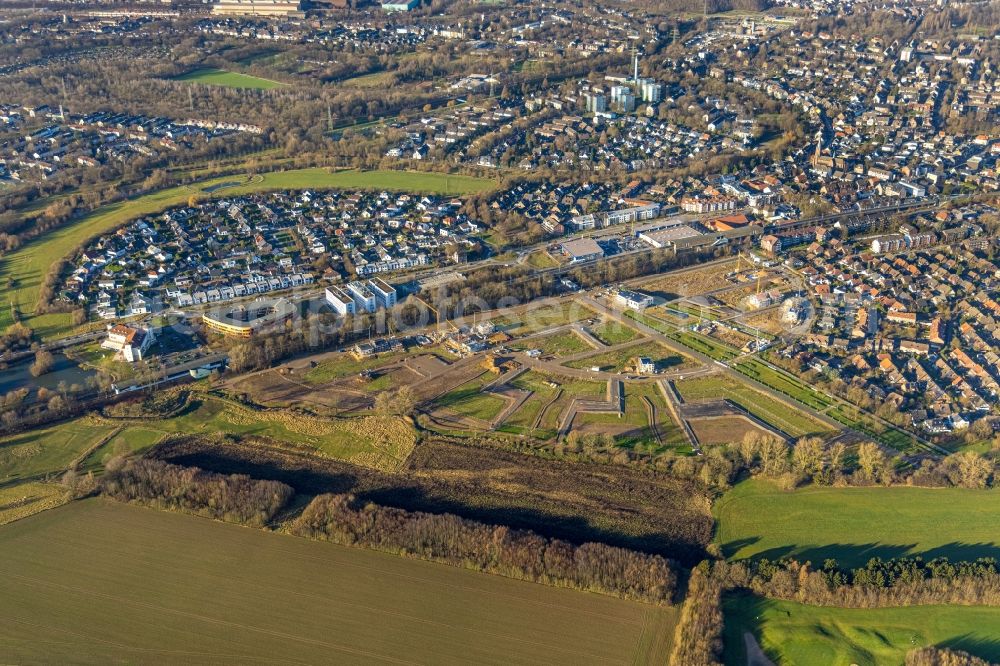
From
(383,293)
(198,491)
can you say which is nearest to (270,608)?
(198,491)

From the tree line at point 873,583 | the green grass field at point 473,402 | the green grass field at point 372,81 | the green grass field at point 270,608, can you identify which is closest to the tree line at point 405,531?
the green grass field at point 270,608

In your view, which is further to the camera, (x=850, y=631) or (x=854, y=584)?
(x=854, y=584)

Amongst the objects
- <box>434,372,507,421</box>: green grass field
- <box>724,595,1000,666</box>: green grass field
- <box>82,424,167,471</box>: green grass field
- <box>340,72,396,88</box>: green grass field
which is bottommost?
<box>724,595,1000,666</box>: green grass field

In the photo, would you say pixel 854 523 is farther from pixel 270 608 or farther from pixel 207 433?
pixel 207 433

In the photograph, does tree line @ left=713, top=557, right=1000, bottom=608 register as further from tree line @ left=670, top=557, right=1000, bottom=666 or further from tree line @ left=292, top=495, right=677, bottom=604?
tree line @ left=292, top=495, right=677, bottom=604

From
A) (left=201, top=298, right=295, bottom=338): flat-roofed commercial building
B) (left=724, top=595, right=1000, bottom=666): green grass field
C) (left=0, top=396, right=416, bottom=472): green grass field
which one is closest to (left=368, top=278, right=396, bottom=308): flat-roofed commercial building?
(left=201, top=298, right=295, bottom=338): flat-roofed commercial building
